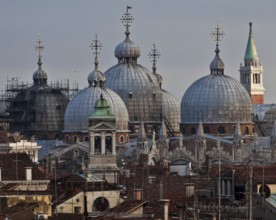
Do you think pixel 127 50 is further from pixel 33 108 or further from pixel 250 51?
pixel 250 51

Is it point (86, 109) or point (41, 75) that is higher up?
point (41, 75)

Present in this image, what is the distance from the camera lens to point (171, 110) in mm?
131250

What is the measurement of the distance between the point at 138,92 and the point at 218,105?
508 cm

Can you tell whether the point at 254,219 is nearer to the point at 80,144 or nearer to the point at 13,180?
the point at 13,180

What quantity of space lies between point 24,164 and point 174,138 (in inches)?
2400

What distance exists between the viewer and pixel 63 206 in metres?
57.2

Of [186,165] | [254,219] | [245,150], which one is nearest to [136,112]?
[245,150]

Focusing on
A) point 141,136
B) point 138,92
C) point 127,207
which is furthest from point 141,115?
point 127,207

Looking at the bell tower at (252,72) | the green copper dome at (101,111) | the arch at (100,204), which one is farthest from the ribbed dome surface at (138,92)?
the arch at (100,204)

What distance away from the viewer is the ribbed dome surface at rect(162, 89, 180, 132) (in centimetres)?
13075

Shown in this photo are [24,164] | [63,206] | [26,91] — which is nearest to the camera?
[63,206]

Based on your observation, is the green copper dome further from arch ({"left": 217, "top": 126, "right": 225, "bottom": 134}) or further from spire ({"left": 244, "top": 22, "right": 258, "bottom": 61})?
spire ({"left": 244, "top": 22, "right": 258, "bottom": 61})

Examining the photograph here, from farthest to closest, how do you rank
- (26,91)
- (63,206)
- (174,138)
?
(26,91)
(174,138)
(63,206)

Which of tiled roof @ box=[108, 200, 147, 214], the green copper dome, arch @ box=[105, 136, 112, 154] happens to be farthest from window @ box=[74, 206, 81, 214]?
the green copper dome
